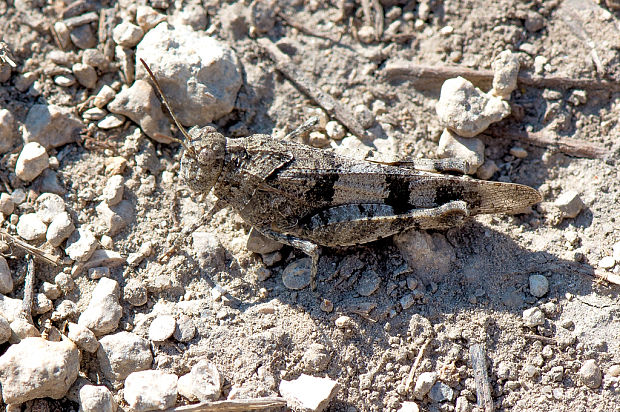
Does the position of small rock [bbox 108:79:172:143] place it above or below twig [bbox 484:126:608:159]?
above

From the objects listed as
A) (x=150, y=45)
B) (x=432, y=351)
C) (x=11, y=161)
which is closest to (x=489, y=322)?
(x=432, y=351)

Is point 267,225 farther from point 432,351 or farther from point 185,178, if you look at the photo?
point 432,351

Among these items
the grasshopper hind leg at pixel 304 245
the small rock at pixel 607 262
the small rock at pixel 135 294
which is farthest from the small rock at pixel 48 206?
the small rock at pixel 607 262

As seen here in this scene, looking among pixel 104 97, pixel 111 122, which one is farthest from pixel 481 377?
pixel 104 97

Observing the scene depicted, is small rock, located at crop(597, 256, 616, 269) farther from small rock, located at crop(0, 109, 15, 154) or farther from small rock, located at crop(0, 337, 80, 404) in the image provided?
small rock, located at crop(0, 109, 15, 154)

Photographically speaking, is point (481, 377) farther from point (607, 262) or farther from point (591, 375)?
point (607, 262)

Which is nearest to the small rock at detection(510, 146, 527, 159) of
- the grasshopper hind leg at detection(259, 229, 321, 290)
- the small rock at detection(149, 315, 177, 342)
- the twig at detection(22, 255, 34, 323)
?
the grasshopper hind leg at detection(259, 229, 321, 290)
